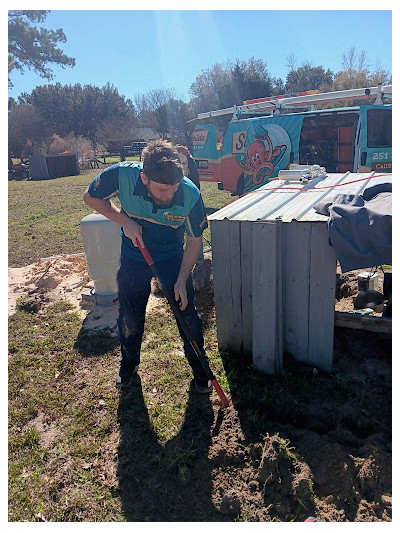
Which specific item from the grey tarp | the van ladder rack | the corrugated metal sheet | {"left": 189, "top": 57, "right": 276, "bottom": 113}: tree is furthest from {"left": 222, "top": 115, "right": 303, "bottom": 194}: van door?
{"left": 189, "top": 57, "right": 276, "bottom": 113}: tree

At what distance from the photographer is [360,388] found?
3.12 meters

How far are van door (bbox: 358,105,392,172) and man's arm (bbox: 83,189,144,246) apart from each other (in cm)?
670

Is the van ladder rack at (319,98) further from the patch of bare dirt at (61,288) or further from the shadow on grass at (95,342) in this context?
the shadow on grass at (95,342)

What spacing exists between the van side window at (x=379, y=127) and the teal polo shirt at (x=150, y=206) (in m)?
6.56

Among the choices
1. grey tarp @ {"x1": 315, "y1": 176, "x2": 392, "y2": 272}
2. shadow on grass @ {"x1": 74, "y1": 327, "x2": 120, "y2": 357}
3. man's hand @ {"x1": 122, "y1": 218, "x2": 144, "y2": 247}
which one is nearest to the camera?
grey tarp @ {"x1": 315, "y1": 176, "x2": 392, "y2": 272}

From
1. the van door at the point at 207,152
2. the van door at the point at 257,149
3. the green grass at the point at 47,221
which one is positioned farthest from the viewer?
the van door at the point at 207,152

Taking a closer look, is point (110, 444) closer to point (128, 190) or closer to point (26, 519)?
point (26, 519)

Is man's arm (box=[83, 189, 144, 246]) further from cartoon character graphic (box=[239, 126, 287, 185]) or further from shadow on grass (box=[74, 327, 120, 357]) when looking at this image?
cartoon character graphic (box=[239, 126, 287, 185])

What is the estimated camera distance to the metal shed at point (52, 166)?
79.9ft

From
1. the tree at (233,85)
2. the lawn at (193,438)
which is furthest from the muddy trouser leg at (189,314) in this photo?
the tree at (233,85)

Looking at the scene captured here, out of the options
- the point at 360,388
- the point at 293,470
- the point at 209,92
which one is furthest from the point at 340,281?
the point at 209,92

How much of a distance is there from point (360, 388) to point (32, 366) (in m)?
3.03

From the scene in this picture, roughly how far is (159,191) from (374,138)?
6.98m

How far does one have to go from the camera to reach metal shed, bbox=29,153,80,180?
24.3 meters
